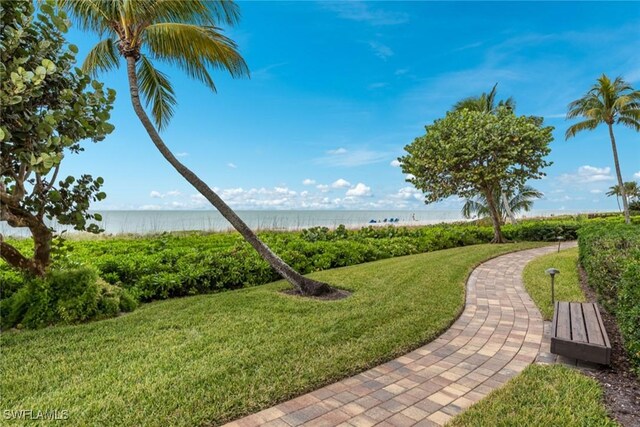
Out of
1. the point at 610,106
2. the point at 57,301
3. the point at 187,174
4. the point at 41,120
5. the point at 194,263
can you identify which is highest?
the point at 610,106

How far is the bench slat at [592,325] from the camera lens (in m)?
2.96

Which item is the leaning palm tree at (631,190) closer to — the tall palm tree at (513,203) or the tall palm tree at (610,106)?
the tall palm tree at (513,203)

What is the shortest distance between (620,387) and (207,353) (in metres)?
3.72

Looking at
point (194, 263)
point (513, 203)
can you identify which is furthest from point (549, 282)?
point (513, 203)

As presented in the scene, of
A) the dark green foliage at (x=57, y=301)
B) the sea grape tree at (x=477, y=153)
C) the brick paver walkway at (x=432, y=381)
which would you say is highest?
the sea grape tree at (x=477, y=153)

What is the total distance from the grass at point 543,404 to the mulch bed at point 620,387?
88 millimetres

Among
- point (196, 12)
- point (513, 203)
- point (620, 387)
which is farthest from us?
point (513, 203)

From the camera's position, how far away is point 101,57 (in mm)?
6445

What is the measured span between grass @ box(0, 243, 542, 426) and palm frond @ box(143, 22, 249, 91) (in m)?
4.46

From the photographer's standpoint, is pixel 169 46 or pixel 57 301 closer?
pixel 57 301

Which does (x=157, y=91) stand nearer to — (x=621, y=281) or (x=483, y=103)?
(x=621, y=281)

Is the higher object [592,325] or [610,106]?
[610,106]

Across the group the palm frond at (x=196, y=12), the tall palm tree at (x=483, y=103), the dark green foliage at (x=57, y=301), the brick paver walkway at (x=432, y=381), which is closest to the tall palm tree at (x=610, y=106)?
the tall palm tree at (x=483, y=103)

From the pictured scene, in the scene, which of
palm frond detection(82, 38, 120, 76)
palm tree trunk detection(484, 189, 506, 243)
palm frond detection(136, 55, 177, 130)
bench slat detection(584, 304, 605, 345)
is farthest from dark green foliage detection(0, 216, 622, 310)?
bench slat detection(584, 304, 605, 345)
